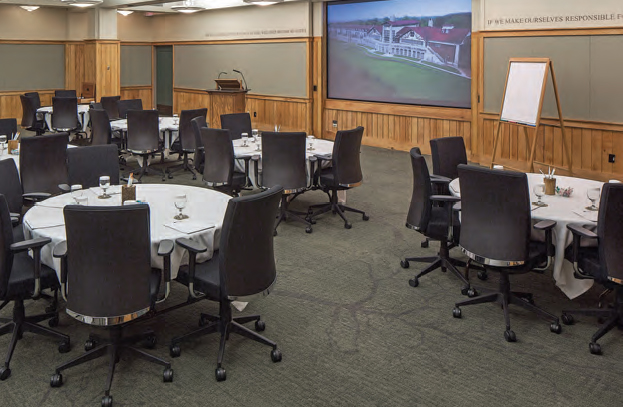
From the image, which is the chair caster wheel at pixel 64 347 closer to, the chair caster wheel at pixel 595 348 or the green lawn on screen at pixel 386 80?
the chair caster wheel at pixel 595 348

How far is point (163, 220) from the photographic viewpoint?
12.2ft

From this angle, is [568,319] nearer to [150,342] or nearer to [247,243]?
[247,243]

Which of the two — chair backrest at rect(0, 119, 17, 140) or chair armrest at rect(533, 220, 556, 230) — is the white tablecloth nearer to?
chair backrest at rect(0, 119, 17, 140)

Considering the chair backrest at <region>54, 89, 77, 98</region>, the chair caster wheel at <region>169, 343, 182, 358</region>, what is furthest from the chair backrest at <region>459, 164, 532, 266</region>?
the chair backrest at <region>54, 89, 77, 98</region>

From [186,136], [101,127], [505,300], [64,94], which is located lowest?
[505,300]

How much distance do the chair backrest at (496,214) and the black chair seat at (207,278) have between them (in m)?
1.65

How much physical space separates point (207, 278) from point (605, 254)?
2297mm

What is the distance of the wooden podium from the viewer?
460 inches

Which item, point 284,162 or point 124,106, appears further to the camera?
point 124,106

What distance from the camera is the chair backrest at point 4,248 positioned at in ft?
10.5

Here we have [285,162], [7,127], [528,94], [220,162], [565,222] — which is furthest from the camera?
[528,94]

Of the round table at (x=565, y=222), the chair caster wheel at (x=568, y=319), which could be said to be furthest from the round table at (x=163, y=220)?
the chair caster wheel at (x=568, y=319)

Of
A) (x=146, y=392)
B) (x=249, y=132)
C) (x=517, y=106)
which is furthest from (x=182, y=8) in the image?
(x=146, y=392)

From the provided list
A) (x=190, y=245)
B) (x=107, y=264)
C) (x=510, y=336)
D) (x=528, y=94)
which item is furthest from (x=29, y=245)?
(x=528, y=94)
